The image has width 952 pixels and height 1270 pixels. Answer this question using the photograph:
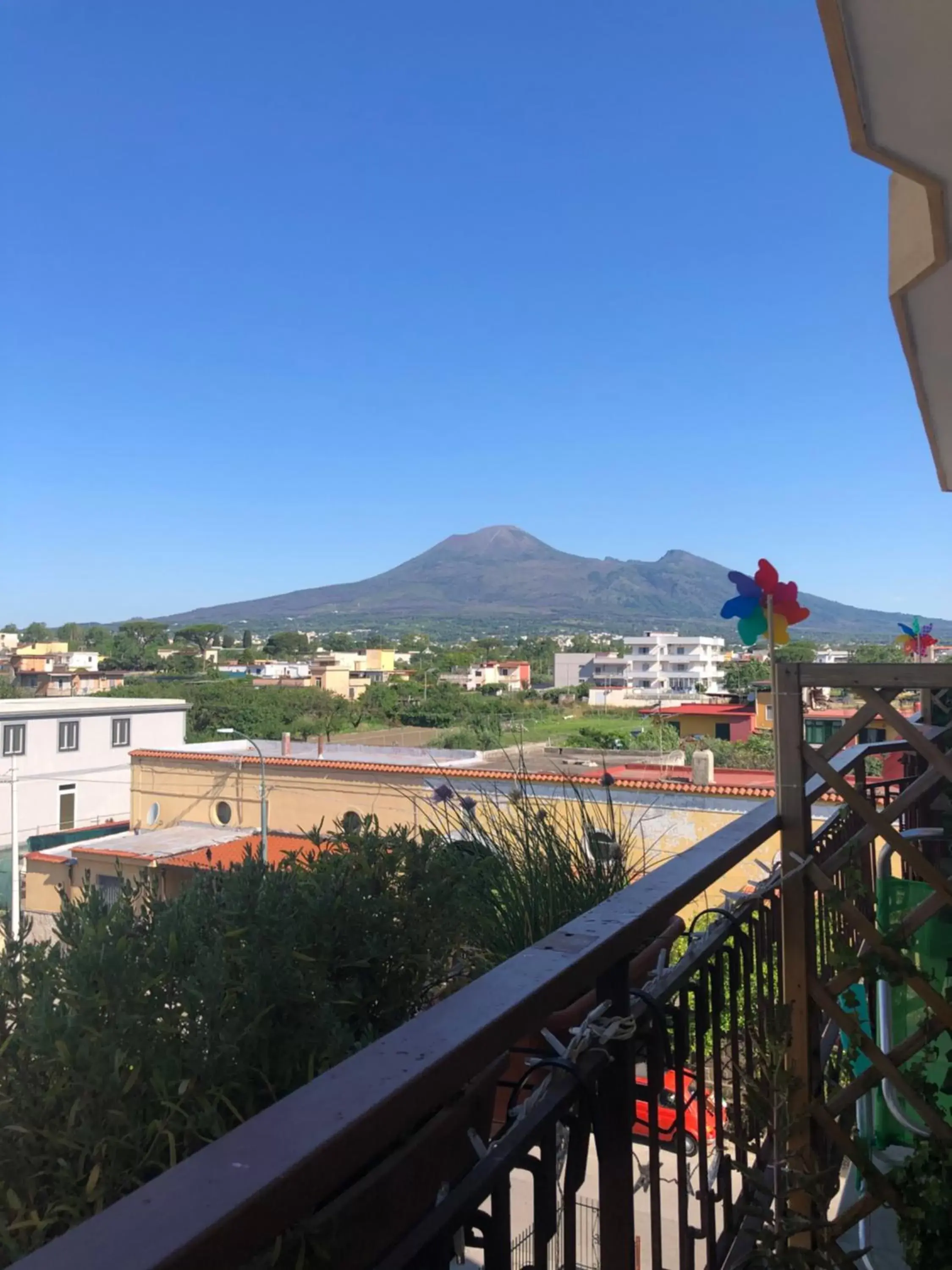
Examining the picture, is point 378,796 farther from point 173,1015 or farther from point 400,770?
point 173,1015

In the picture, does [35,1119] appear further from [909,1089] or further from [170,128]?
[170,128]

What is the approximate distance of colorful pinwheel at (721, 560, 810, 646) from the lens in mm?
2346

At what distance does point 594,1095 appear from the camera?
2.62 ft

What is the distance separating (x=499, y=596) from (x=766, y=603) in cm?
16740

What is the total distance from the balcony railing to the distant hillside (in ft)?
416

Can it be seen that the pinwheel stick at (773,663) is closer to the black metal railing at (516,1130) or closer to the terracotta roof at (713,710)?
the black metal railing at (516,1130)


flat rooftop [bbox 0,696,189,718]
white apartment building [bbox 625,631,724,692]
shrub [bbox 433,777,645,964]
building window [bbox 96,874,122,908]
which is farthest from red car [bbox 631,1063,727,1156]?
white apartment building [bbox 625,631,724,692]

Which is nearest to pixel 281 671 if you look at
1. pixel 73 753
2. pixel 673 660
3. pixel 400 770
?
pixel 673 660

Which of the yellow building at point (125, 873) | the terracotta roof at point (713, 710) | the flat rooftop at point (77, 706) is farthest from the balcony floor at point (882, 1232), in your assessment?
the terracotta roof at point (713, 710)

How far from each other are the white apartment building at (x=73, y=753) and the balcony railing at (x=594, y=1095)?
23331mm

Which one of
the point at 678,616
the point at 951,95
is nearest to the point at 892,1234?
the point at 951,95

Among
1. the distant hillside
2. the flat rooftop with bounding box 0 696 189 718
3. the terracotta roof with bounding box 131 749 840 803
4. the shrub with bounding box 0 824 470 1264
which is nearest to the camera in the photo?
the shrub with bounding box 0 824 470 1264

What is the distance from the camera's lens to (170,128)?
17.3m

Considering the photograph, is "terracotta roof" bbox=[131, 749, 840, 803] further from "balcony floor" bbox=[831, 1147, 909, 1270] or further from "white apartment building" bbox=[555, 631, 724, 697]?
"white apartment building" bbox=[555, 631, 724, 697]
